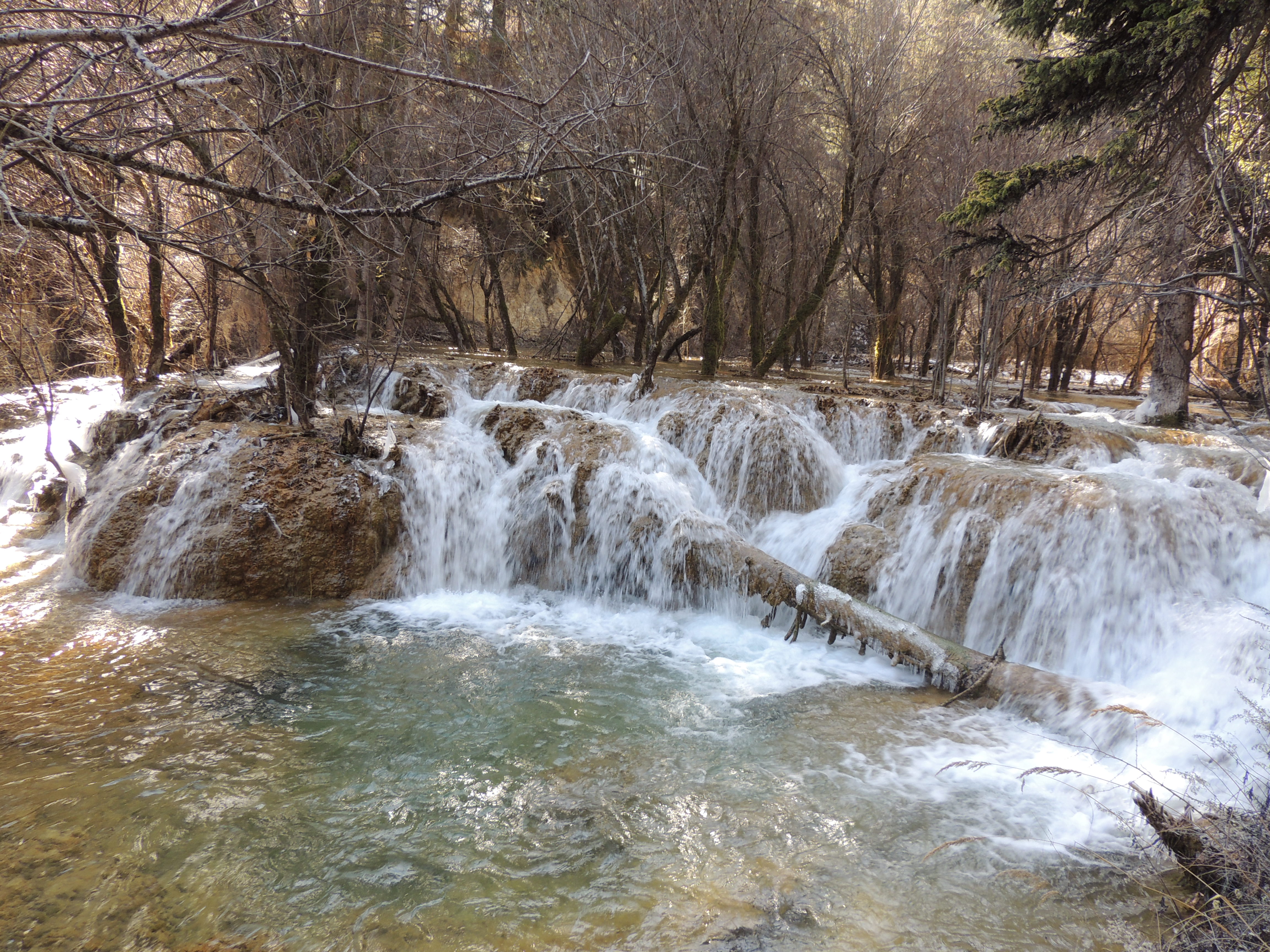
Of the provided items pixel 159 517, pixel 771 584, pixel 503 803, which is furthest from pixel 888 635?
pixel 159 517

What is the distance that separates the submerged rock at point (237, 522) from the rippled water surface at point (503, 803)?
684 millimetres

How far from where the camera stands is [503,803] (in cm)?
396

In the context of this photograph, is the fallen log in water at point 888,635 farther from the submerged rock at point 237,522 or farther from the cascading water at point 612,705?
the submerged rock at point 237,522

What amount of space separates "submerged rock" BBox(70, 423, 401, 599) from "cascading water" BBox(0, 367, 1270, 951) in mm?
65

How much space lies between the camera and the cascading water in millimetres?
3199

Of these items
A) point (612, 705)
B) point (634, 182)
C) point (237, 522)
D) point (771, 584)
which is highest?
point (634, 182)

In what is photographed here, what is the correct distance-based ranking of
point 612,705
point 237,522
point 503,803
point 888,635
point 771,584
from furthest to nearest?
point 237,522 < point 771,584 < point 888,635 < point 612,705 < point 503,803

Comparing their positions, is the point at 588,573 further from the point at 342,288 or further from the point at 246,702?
the point at 342,288

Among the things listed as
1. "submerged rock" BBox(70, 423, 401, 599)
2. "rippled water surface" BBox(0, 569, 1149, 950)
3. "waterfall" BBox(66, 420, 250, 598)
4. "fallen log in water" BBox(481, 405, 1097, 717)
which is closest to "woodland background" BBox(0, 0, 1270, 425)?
"submerged rock" BBox(70, 423, 401, 599)

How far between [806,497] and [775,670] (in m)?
3.49

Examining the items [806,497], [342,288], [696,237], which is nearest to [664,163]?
[696,237]

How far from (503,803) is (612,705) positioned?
136cm

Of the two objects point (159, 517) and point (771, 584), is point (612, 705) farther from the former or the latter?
point (159, 517)

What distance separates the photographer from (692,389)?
10.7 meters
